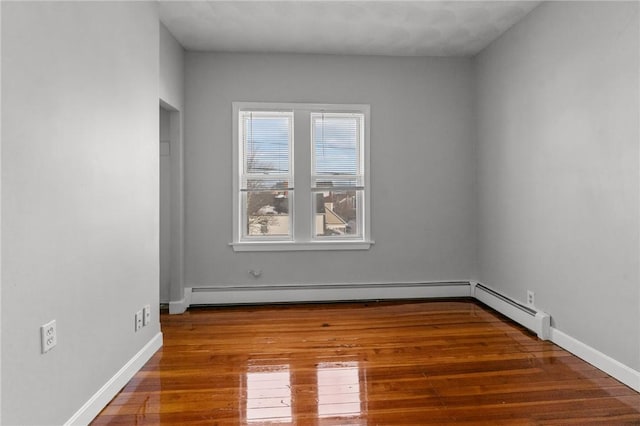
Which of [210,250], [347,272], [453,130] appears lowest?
[347,272]

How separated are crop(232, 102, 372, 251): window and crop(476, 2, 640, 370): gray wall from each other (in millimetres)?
1450

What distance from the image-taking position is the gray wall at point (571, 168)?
247 cm

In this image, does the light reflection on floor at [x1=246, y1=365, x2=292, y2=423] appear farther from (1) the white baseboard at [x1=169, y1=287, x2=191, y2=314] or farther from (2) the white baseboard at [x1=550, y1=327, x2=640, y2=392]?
(2) the white baseboard at [x1=550, y1=327, x2=640, y2=392]

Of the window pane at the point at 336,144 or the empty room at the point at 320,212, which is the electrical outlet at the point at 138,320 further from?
the window pane at the point at 336,144

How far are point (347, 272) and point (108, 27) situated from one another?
10.5 ft

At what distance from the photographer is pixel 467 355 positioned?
291cm

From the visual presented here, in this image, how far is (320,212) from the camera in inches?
176

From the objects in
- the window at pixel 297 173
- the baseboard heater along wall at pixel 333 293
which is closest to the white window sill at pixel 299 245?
the window at pixel 297 173

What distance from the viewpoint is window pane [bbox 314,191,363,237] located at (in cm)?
447

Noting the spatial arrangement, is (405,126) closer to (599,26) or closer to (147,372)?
(599,26)

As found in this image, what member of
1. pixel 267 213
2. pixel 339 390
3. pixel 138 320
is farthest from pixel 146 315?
pixel 267 213

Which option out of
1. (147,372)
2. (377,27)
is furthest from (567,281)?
(147,372)

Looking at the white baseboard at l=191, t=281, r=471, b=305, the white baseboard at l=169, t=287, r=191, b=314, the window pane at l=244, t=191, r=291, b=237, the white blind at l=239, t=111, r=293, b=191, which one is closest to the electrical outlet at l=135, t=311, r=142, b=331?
the white baseboard at l=169, t=287, r=191, b=314

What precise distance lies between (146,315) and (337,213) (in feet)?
7.65
